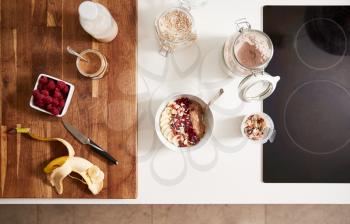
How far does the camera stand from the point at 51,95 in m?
0.90

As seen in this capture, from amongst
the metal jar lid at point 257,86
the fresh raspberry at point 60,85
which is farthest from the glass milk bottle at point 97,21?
the metal jar lid at point 257,86

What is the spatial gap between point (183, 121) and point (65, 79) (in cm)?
36

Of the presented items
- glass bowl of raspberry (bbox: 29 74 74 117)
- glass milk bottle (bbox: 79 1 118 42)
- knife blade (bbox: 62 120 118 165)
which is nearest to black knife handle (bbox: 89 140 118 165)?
knife blade (bbox: 62 120 118 165)

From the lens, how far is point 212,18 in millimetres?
971

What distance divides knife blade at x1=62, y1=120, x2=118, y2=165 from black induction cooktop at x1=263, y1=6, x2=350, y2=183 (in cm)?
46

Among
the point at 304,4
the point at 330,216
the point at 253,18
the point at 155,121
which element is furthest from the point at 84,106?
the point at 330,216

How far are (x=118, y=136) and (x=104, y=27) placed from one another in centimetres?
31

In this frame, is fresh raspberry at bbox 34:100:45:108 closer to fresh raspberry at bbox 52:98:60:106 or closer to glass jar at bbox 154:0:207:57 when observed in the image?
fresh raspberry at bbox 52:98:60:106

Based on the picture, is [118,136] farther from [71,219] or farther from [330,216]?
[330,216]

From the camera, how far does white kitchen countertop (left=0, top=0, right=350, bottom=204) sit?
3.18ft

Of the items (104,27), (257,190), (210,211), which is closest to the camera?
(104,27)

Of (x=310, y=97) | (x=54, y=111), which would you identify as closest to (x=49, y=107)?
(x=54, y=111)

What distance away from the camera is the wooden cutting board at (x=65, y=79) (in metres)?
0.94

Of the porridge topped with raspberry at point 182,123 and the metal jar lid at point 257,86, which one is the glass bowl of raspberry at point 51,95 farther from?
the metal jar lid at point 257,86
